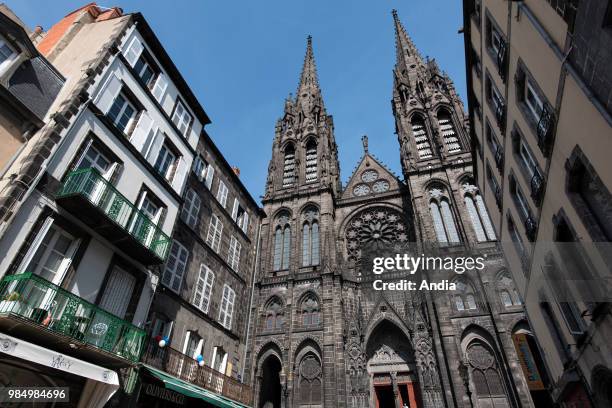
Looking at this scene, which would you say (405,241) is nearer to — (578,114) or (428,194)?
(428,194)

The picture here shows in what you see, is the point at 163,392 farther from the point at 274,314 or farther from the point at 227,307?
the point at 274,314

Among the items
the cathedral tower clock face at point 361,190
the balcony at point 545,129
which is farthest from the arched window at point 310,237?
the balcony at point 545,129

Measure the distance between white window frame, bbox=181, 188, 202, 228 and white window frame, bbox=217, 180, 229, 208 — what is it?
197cm

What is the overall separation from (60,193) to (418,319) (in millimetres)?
17797

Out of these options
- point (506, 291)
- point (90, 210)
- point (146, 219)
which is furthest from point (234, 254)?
point (506, 291)

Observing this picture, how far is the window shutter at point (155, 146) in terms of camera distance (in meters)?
11.7

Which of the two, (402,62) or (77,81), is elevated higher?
(402,62)

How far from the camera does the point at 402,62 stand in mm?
38594

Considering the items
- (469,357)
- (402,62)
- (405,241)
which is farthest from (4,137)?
(402,62)

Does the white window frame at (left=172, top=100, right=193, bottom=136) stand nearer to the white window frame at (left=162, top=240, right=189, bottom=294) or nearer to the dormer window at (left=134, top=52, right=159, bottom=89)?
the dormer window at (left=134, top=52, right=159, bottom=89)

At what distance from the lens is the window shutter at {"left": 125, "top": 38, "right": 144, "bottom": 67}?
11508mm

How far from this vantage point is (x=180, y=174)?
13141 millimetres

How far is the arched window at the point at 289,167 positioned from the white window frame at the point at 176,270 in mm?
16791

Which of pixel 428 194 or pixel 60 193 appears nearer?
pixel 60 193
